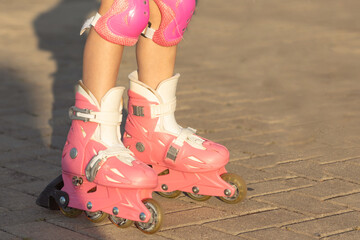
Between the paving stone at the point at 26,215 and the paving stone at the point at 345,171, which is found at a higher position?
the paving stone at the point at 345,171

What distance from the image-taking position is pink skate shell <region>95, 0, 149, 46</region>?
123 inches

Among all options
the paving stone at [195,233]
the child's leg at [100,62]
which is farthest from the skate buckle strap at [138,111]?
the paving stone at [195,233]

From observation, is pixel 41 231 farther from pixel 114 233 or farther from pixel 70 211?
pixel 114 233

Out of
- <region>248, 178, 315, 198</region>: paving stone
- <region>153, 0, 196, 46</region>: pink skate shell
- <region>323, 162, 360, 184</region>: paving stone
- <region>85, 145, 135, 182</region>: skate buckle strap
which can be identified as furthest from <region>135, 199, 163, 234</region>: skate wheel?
<region>323, 162, 360, 184</region>: paving stone

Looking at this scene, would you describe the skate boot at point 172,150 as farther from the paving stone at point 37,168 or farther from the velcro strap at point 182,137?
the paving stone at point 37,168

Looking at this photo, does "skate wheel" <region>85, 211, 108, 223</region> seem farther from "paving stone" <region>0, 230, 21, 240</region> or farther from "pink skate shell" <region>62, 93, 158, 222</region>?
"paving stone" <region>0, 230, 21, 240</region>

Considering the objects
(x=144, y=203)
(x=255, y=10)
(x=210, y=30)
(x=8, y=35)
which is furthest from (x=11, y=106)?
(x=255, y=10)

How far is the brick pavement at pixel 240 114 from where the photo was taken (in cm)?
325

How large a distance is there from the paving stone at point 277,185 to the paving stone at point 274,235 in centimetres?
49

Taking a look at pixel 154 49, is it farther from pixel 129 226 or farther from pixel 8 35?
pixel 8 35

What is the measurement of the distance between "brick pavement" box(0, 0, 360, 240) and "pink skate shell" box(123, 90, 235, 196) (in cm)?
11

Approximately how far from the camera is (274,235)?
308 cm

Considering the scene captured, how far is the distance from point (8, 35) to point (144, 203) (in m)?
5.75

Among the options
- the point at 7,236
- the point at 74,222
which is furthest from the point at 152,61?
the point at 7,236
